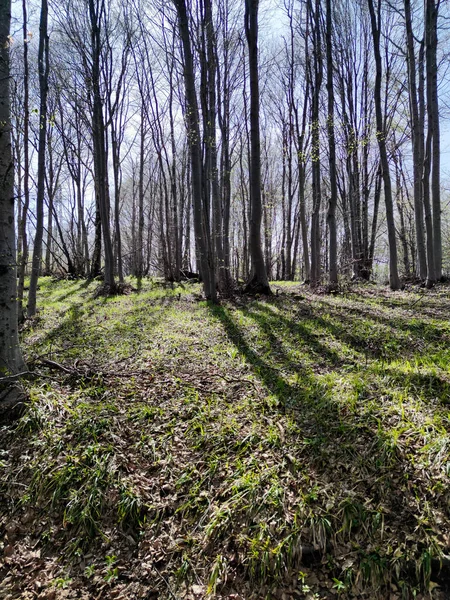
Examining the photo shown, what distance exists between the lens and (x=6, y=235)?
3.25 metres

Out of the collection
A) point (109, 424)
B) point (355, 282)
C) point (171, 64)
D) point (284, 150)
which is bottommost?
point (109, 424)

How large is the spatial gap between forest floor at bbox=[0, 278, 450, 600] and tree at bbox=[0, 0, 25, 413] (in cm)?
38

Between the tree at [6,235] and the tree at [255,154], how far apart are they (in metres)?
5.62

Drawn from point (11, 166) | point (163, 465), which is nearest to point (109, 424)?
point (163, 465)

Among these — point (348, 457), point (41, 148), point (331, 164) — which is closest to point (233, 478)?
point (348, 457)

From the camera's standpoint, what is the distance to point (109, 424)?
304cm

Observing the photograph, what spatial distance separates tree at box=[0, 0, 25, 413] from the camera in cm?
318

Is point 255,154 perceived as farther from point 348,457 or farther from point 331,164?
point 348,457

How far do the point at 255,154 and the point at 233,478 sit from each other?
24.5 ft

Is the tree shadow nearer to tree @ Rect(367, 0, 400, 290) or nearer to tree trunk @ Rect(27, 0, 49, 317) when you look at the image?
tree trunk @ Rect(27, 0, 49, 317)

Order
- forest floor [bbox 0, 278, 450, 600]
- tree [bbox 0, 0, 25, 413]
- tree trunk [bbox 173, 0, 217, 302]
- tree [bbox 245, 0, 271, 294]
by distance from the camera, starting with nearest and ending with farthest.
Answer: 1. forest floor [bbox 0, 278, 450, 600]
2. tree [bbox 0, 0, 25, 413]
3. tree trunk [bbox 173, 0, 217, 302]
4. tree [bbox 245, 0, 271, 294]

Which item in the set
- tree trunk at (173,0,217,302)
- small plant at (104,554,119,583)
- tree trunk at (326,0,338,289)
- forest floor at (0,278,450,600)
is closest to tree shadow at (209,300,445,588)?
forest floor at (0,278,450,600)

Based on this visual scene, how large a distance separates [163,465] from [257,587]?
113cm

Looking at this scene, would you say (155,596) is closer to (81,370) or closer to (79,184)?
(81,370)
